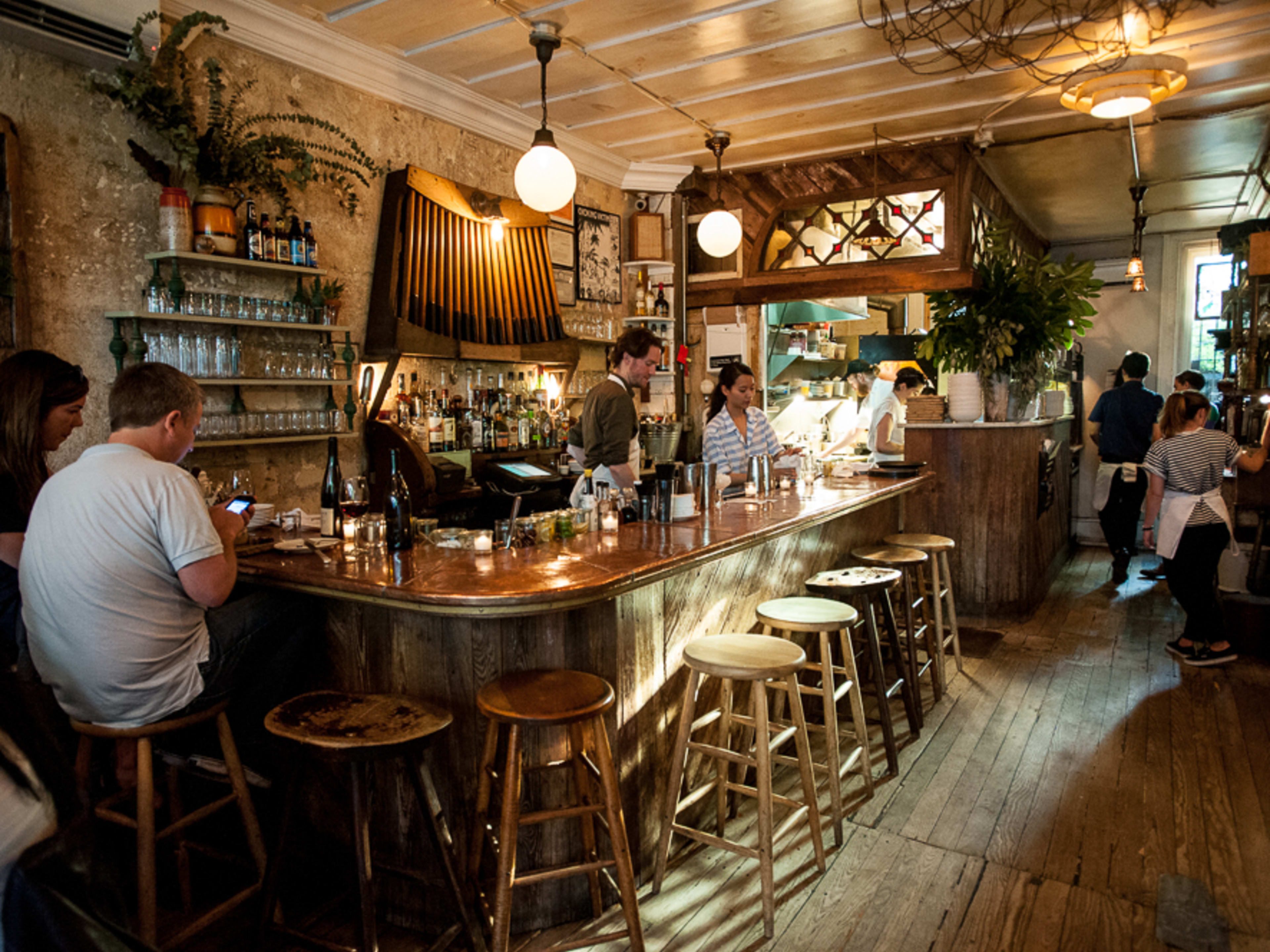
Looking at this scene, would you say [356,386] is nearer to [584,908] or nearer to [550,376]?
[550,376]

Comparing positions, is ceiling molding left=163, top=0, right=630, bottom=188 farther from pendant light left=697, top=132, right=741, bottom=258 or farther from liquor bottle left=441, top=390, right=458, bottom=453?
liquor bottle left=441, top=390, right=458, bottom=453

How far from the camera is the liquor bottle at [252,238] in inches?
144

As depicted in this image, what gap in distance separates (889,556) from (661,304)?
3.36 meters

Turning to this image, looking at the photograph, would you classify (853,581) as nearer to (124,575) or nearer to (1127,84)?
(1127,84)

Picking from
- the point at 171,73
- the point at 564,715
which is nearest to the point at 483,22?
the point at 171,73

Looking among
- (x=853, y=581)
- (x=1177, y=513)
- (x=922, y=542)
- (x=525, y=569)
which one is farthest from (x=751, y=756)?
(x=1177, y=513)

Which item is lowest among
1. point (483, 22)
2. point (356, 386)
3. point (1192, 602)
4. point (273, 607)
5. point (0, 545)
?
point (1192, 602)

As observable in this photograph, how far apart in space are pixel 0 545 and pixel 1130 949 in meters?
3.34

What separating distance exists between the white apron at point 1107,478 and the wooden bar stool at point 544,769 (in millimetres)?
→ 6405

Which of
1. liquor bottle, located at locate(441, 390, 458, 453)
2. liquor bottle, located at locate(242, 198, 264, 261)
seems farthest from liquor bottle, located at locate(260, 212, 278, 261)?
liquor bottle, located at locate(441, 390, 458, 453)

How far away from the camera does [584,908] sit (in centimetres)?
245

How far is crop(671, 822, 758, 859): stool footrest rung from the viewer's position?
237 cm

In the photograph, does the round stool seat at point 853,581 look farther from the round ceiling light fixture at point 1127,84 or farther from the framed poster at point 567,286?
the framed poster at point 567,286

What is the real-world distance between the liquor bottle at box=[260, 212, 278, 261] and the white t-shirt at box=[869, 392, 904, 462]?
441 centimetres
